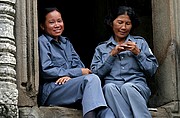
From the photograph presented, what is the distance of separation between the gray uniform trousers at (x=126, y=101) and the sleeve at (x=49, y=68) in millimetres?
314

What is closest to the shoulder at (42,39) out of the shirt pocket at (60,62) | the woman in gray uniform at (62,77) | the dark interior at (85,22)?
the woman in gray uniform at (62,77)

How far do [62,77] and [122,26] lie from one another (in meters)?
0.72

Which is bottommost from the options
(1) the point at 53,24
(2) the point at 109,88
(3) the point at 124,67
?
(2) the point at 109,88

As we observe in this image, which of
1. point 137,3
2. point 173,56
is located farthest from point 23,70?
point 137,3

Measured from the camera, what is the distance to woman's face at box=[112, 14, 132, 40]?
6227 mm

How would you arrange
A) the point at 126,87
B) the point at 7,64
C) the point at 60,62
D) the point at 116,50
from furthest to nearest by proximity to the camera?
the point at 60,62
the point at 116,50
the point at 126,87
the point at 7,64

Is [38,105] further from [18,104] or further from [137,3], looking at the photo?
[137,3]

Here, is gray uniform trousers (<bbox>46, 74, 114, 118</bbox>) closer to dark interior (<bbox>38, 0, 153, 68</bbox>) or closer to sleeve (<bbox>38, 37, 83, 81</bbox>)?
sleeve (<bbox>38, 37, 83, 81</bbox>)

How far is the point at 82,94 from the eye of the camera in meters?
5.81

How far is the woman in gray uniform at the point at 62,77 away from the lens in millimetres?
5645

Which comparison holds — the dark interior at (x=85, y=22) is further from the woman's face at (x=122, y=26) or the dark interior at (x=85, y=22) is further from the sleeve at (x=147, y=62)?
the sleeve at (x=147, y=62)

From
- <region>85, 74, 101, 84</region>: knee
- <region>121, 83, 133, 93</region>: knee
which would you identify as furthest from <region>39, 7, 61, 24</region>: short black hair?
<region>121, 83, 133, 93</region>: knee

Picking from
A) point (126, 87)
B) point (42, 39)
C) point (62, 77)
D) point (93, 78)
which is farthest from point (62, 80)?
point (126, 87)

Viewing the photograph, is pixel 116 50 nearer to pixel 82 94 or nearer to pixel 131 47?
pixel 131 47
